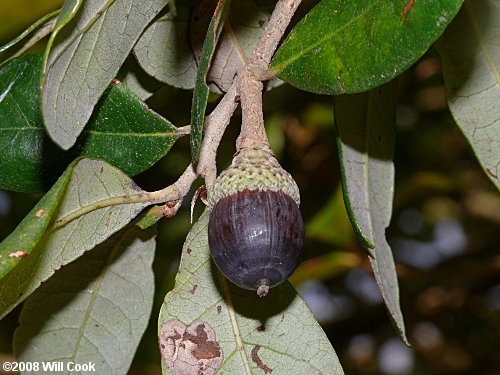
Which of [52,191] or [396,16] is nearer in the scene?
[396,16]

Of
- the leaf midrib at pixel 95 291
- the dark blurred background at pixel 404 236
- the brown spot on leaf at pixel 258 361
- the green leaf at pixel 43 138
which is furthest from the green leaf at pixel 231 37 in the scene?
the dark blurred background at pixel 404 236

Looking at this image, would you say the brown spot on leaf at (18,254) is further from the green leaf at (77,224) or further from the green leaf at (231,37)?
the green leaf at (231,37)

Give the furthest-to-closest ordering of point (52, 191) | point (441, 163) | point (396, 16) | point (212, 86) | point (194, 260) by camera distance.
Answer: point (441, 163), point (212, 86), point (194, 260), point (52, 191), point (396, 16)

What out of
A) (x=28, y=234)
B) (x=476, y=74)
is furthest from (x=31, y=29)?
(x=476, y=74)

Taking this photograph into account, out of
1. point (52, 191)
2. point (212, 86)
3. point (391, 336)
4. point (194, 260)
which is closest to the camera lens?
point (52, 191)

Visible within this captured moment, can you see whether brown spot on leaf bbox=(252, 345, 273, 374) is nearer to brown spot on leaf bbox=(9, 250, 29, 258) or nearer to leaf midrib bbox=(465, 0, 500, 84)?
brown spot on leaf bbox=(9, 250, 29, 258)

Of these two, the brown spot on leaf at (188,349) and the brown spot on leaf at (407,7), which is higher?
the brown spot on leaf at (407,7)

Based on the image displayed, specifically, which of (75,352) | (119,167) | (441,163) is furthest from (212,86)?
(441,163)

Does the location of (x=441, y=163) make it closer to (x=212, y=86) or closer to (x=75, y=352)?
(x=212, y=86)

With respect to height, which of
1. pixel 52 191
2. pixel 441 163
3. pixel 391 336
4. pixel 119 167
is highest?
pixel 52 191
